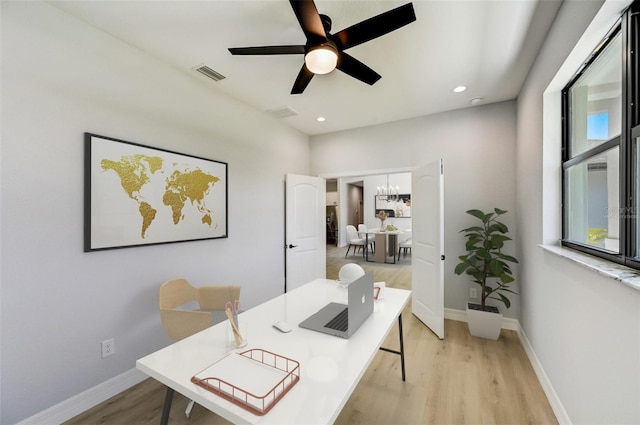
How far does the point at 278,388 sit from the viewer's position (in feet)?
2.79

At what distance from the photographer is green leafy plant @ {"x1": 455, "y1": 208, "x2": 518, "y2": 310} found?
2.72 m

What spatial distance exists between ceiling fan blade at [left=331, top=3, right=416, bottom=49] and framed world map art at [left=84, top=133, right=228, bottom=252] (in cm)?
174

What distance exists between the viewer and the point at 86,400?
5.87 feet

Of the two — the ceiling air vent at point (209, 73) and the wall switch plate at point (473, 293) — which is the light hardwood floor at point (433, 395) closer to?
the wall switch plate at point (473, 293)

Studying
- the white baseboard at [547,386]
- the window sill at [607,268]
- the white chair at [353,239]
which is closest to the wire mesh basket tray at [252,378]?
the window sill at [607,268]

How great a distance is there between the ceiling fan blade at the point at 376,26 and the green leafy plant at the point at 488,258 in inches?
88.3

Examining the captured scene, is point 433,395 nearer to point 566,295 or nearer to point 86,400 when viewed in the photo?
point 566,295

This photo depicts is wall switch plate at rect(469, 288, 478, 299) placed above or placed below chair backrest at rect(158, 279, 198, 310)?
below

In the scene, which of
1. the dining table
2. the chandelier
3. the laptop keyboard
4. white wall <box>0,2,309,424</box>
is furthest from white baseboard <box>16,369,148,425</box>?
the chandelier

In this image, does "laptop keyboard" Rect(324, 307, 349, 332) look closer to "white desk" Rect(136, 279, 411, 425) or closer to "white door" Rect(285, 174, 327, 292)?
"white desk" Rect(136, 279, 411, 425)

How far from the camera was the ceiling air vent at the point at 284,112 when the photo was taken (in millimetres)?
3242

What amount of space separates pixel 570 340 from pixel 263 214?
3.01 meters

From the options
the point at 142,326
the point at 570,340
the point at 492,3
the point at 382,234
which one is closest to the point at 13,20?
the point at 142,326

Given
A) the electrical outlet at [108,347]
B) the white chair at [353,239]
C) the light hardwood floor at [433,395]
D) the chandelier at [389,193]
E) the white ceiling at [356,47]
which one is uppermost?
the white ceiling at [356,47]
